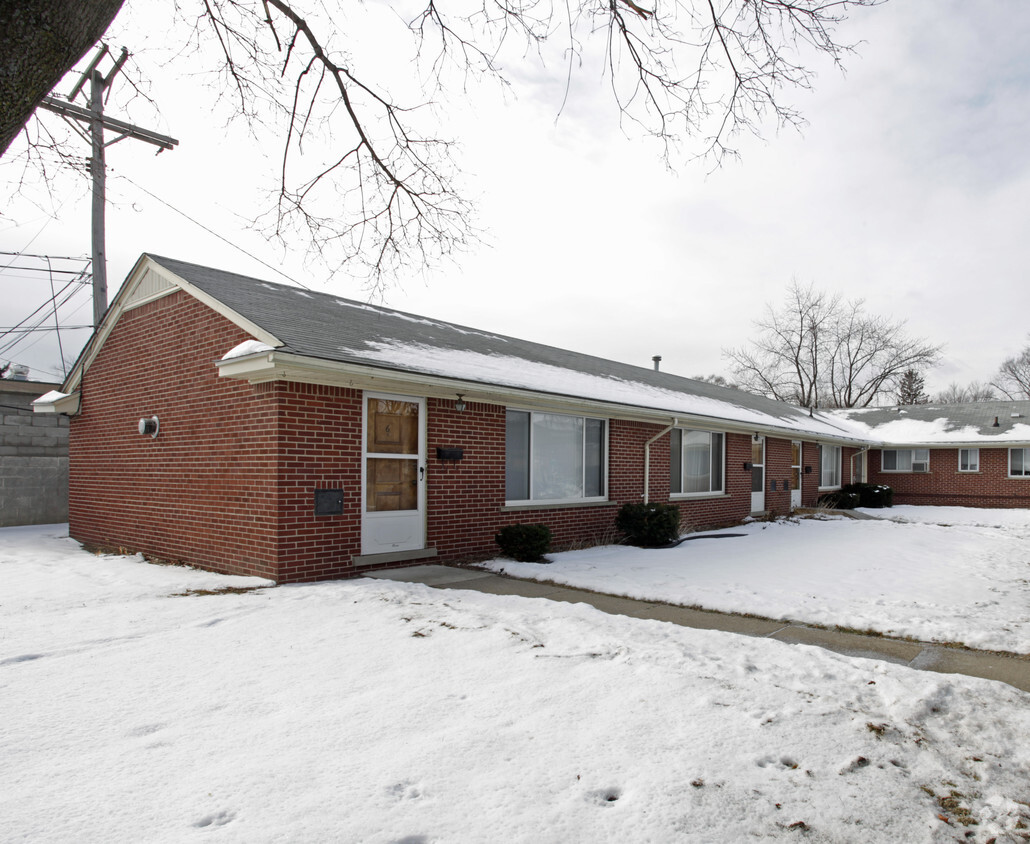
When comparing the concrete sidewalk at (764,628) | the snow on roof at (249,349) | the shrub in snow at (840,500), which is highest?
the snow on roof at (249,349)

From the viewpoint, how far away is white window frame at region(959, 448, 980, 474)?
81.2 ft

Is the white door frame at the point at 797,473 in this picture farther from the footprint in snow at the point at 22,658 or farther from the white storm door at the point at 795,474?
the footprint in snow at the point at 22,658

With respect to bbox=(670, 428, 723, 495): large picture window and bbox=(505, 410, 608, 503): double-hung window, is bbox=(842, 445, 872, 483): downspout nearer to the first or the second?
bbox=(670, 428, 723, 495): large picture window

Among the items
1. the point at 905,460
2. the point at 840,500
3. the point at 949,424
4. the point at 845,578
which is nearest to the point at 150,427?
the point at 845,578

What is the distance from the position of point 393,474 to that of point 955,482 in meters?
24.9

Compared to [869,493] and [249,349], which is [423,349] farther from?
[869,493]

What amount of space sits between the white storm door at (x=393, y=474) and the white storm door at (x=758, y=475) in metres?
11.3

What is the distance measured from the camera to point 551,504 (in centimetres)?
1076

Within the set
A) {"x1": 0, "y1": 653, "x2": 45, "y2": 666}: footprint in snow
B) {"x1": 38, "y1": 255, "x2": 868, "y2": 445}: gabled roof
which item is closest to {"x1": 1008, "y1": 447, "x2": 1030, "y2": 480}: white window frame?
{"x1": 38, "y1": 255, "x2": 868, "y2": 445}: gabled roof

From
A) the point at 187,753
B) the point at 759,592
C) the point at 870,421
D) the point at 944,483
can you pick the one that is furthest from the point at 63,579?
the point at 870,421

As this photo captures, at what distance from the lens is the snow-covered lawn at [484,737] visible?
2.59 metres

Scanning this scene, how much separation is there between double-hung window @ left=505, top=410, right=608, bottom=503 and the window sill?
3.6 inches

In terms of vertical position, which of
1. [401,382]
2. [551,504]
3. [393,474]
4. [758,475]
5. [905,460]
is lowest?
[551,504]

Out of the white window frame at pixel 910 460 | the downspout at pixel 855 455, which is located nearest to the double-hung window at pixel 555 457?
the downspout at pixel 855 455
